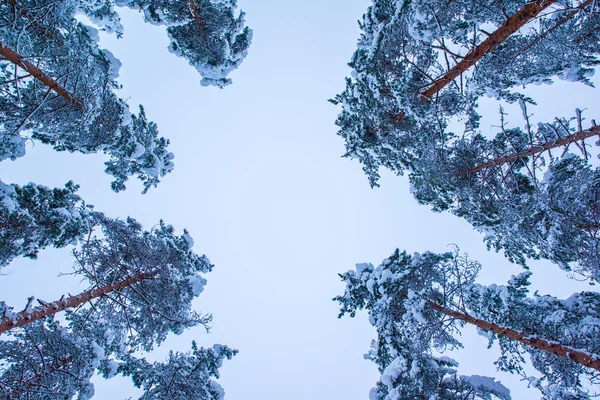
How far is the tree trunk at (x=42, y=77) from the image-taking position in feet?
22.2

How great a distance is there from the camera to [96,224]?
11.1 meters

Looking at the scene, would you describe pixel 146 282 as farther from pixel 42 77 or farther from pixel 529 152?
pixel 529 152

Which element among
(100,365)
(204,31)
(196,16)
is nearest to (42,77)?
(196,16)

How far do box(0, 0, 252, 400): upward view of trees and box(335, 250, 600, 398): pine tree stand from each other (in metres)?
5.36

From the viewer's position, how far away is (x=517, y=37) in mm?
10047

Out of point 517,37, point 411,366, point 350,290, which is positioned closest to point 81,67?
point 350,290

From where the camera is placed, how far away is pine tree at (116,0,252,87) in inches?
461

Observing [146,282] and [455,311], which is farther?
[146,282]

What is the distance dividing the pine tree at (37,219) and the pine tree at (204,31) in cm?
660

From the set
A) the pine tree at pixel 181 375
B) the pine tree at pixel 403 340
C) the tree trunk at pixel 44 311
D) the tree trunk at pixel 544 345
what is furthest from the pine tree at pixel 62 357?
the tree trunk at pixel 544 345

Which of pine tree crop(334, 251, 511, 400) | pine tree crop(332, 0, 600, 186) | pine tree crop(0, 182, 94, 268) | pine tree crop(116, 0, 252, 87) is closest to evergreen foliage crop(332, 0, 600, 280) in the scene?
pine tree crop(332, 0, 600, 186)

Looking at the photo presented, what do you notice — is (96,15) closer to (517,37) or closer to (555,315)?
(517,37)

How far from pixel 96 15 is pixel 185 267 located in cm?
899

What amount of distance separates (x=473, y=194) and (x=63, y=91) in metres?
12.5
